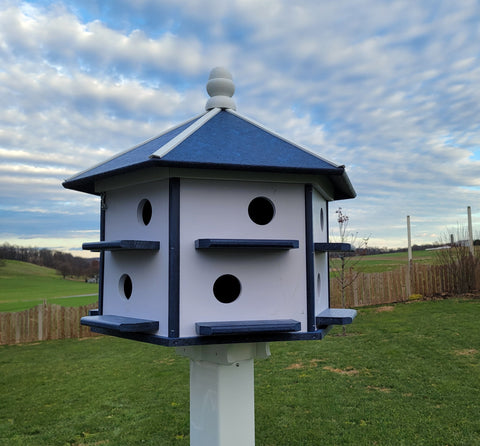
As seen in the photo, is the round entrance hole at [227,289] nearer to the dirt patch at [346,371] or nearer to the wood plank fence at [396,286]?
the dirt patch at [346,371]

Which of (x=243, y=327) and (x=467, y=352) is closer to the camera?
(x=243, y=327)

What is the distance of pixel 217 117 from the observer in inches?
143

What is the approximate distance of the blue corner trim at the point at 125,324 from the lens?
2.86 meters

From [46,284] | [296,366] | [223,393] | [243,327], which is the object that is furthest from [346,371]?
[46,284]

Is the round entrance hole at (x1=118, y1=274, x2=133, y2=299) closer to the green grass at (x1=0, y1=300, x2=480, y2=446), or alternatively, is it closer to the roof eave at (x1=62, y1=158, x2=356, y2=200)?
the roof eave at (x1=62, y1=158, x2=356, y2=200)

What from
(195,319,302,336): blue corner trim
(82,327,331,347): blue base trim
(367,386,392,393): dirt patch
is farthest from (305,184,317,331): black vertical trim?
(367,386,392,393): dirt patch

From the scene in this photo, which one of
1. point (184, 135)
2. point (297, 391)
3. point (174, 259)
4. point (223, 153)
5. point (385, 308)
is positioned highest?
point (184, 135)

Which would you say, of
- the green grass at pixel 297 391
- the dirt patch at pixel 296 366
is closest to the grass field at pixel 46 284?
the green grass at pixel 297 391

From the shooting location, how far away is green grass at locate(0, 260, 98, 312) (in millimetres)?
24609

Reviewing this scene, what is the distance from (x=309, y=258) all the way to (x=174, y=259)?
Answer: 3.16 ft

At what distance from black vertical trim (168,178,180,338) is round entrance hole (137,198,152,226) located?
1.55ft

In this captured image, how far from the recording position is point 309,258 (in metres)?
3.16

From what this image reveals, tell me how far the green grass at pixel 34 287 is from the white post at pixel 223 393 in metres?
21.0

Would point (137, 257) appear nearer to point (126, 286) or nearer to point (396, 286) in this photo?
point (126, 286)
